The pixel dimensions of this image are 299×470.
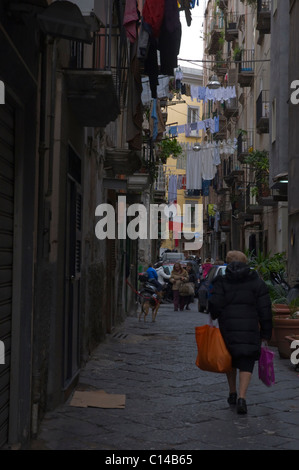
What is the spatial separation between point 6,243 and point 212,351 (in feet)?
9.42

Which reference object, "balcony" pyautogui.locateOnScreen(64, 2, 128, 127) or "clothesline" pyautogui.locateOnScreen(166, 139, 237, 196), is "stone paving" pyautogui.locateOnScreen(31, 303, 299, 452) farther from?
"clothesline" pyautogui.locateOnScreen(166, 139, 237, 196)

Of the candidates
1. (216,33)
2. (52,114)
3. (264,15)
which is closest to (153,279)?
(264,15)

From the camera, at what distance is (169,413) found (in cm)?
755

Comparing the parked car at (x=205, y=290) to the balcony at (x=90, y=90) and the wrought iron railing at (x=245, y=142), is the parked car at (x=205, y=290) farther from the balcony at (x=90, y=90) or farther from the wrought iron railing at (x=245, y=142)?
the wrought iron railing at (x=245, y=142)

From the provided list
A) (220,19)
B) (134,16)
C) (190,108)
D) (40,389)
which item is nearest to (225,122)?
(220,19)

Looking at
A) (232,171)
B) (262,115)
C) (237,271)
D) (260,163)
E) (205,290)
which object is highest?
(262,115)

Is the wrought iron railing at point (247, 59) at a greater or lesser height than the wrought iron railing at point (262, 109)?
greater

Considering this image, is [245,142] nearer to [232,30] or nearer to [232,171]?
[232,171]

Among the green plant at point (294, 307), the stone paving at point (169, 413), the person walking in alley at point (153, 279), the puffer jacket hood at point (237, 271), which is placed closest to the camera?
the stone paving at point (169, 413)

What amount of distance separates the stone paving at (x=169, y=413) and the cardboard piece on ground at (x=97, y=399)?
0.11 meters

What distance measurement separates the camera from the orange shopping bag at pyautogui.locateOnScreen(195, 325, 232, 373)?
7664 millimetres

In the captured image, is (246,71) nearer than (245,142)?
Yes

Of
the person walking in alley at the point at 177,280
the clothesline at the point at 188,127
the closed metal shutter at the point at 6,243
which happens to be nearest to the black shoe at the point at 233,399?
the closed metal shutter at the point at 6,243

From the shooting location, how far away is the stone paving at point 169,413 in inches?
245
